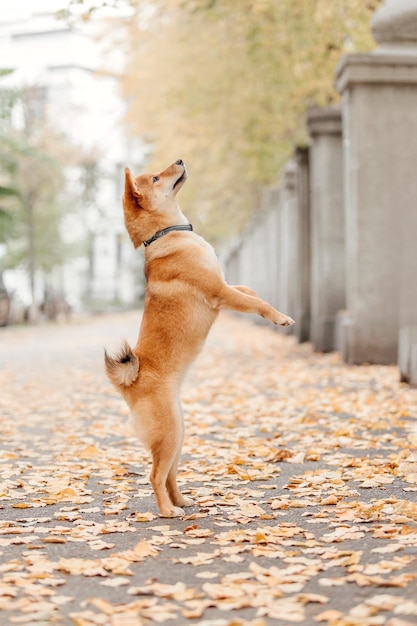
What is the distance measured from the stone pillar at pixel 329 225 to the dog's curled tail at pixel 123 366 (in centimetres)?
1088

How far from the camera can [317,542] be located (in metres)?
4.77

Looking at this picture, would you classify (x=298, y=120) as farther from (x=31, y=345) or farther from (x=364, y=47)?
(x=31, y=345)

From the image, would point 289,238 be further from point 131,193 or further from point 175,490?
point 175,490

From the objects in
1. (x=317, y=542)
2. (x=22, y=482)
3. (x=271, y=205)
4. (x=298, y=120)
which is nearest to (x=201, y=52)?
(x=298, y=120)

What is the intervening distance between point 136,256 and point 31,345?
124ft

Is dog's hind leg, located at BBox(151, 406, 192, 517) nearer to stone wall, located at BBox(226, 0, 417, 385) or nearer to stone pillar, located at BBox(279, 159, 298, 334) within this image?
stone wall, located at BBox(226, 0, 417, 385)

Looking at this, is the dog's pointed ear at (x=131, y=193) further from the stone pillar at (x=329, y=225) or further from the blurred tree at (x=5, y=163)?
the blurred tree at (x=5, y=163)

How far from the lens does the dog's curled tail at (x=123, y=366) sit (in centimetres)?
534

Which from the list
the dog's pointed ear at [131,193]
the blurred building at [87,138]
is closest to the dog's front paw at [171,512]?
the dog's pointed ear at [131,193]

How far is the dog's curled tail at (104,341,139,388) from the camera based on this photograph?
5.34 m

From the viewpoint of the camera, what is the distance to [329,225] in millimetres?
16188

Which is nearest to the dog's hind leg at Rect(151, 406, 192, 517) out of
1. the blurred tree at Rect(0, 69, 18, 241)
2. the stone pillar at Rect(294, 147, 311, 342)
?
the stone pillar at Rect(294, 147, 311, 342)

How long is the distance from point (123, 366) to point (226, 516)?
3.18 ft

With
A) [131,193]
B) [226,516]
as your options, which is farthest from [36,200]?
[226,516]
